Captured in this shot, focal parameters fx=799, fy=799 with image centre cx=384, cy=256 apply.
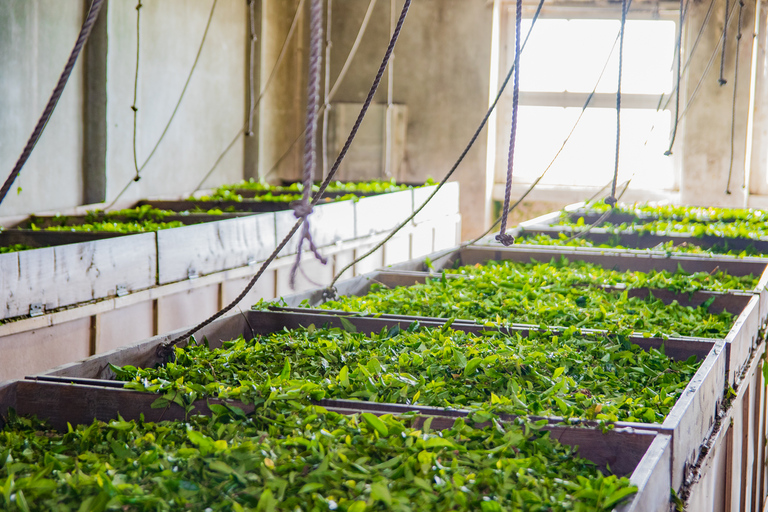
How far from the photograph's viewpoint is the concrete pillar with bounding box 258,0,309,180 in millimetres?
8695

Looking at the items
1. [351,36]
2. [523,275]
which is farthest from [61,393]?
[351,36]

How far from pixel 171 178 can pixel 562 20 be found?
15.8 ft

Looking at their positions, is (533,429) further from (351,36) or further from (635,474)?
(351,36)

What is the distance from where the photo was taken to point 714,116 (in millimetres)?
8477

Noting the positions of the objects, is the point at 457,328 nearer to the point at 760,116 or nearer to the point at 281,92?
the point at 281,92

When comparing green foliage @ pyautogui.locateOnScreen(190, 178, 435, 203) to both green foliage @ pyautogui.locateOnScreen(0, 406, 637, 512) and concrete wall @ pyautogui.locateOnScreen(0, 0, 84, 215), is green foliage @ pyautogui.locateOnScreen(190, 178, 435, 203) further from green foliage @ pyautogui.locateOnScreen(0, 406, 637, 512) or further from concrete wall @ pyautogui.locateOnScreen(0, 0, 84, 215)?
green foliage @ pyautogui.locateOnScreen(0, 406, 637, 512)

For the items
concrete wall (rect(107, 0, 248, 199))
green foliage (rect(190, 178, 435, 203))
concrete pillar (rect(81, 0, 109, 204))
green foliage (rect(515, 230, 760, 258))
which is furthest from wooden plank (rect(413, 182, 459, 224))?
concrete pillar (rect(81, 0, 109, 204))

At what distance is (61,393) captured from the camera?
1.95 m

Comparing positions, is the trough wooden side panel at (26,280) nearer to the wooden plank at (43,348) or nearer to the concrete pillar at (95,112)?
the wooden plank at (43,348)

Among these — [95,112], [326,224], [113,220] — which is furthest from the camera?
[95,112]

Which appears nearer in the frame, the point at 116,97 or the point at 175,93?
the point at 116,97

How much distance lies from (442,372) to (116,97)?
4.75 meters

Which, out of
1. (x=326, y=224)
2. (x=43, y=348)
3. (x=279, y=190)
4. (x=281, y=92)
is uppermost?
(x=281, y=92)

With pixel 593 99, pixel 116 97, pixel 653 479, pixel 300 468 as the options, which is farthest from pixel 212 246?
pixel 593 99
